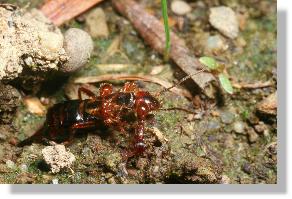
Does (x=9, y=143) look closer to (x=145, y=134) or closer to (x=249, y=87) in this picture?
(x=145, y=134)

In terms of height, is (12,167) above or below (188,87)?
below

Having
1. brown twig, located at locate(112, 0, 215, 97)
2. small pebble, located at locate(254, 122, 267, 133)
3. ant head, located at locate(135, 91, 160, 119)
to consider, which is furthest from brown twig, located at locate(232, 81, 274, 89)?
ant head, located at locate(135, 91, 160, 119)

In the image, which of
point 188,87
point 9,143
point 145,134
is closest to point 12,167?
point 9,143

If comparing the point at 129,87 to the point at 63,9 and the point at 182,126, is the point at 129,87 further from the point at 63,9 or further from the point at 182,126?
the point at 63,9

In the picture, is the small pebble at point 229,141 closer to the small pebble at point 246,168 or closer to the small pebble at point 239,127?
the small pebble at point 239,127

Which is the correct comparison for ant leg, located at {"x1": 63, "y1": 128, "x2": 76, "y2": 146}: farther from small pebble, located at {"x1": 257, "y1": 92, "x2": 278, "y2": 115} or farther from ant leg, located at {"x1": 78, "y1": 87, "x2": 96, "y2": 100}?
small pebble, located at {"x1": 257, "y1": 92, "x2": 278, "y2": 115}
